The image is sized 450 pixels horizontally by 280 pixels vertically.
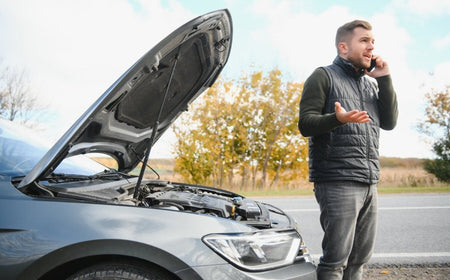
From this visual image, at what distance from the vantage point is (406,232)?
178 inches

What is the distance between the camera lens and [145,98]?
239 centimetres

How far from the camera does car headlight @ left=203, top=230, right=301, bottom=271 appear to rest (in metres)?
1.42

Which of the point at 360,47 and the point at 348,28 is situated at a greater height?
the point at 348,28

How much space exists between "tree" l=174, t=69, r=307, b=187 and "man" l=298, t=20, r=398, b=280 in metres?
12.7

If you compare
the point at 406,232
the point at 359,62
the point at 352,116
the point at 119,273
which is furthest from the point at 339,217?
the point at 406,232

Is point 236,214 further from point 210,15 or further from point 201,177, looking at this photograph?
point 201,177

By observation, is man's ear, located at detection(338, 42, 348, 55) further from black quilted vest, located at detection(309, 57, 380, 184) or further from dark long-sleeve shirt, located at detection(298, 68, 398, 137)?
dark long-sleeve shirt, located at detection(298, 68, 398, 137)

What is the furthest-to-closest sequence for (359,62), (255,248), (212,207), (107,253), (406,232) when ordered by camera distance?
1. (406,232)
2. (359,62)
3. (212,207)
4. (255,248)
5. (107,253)

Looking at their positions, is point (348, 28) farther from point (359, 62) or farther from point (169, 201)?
point (169, 201)

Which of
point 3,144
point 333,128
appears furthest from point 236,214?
point 3,144

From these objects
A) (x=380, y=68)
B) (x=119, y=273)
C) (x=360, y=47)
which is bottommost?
(x=119, y=273)

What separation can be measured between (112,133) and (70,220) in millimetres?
1138

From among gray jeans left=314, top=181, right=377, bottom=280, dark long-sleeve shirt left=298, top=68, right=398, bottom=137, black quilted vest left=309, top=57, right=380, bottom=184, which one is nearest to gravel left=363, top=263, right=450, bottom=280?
gray jeans left=314, top=181, right=377, bottom=280

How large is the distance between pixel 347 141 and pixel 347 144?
18mm
